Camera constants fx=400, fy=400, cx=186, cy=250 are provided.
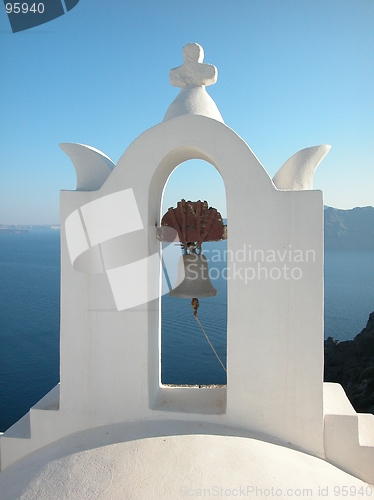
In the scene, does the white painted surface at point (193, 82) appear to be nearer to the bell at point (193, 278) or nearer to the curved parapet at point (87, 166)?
the curved parapet at point (87, 166)

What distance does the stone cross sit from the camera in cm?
344

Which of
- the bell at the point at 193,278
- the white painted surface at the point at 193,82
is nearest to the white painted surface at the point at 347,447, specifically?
the bell at the point at 193,278

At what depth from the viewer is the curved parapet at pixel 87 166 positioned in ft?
11.5

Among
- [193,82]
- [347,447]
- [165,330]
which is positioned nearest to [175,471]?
[347,447]

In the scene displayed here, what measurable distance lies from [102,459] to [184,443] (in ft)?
1.88

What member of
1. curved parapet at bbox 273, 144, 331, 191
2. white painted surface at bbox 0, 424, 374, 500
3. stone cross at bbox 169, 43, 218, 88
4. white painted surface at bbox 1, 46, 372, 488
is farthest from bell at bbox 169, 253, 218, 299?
stone cross at bbox 169, 43, 218, 88

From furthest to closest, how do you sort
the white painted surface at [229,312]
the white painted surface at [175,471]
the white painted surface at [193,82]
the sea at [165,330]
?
the sea at [165,330]
the white painted surface at [193,82]
the white painted surface at [229,312]
the white painted surface at [175,471]

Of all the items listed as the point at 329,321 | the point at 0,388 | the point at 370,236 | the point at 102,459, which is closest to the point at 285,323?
the point at 102,459

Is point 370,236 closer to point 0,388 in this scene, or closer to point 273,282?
point 0,388

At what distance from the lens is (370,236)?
62062 millimetres

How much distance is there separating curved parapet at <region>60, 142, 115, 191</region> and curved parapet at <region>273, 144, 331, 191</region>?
154 cm

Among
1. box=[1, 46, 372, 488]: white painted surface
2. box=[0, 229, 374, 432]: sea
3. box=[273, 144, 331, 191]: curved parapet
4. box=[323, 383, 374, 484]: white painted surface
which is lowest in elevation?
box=[0, 229, 374, 432]: sea

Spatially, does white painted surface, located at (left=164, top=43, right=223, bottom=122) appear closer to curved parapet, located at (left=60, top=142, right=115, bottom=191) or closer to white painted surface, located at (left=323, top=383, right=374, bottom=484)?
curved parapet, located at (left=60, top=142, right=115, bottom=191)

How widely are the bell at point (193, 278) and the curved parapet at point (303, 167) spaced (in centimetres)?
96
